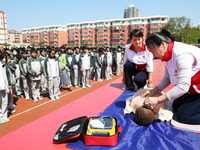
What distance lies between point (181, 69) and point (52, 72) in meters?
4.30

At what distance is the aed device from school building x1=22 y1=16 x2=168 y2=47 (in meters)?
54.5

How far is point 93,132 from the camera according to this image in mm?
1979

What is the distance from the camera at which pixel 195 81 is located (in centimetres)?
204

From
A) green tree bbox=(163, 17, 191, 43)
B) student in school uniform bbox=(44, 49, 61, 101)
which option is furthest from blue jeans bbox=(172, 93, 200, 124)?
green tree bbox=(163, 17, 191, 43)

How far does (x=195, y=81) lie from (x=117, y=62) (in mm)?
8191

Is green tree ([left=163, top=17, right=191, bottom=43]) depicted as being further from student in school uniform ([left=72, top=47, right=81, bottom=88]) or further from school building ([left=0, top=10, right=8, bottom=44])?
school building ([left=0, top=10, right=8, bottom=44])

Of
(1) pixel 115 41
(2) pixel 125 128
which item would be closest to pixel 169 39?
(2) pixel 125 128

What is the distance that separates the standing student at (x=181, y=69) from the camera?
185 cm

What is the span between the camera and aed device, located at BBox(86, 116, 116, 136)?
1.97 meters

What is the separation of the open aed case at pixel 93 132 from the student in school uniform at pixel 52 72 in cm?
315

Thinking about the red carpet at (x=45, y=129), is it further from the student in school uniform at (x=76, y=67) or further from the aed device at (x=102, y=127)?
the student in school uniform at (x=76, y=67)

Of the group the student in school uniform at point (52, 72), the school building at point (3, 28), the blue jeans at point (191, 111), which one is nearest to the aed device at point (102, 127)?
the blue jeans at point (191, 111)

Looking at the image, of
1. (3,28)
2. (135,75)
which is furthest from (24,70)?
(3,28)

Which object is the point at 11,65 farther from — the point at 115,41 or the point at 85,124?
the point at 115,41
